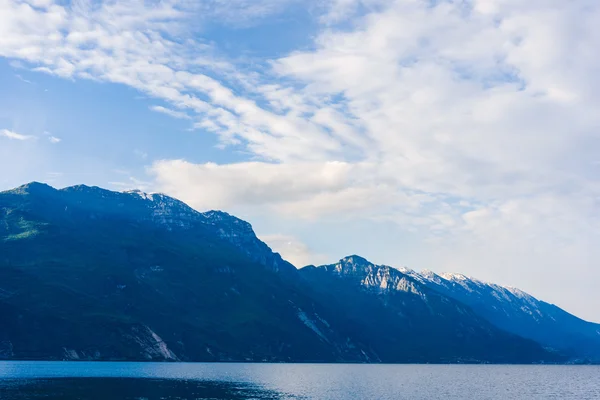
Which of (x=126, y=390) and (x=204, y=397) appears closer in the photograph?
(x=204, y=397)

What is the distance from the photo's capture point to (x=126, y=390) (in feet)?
479

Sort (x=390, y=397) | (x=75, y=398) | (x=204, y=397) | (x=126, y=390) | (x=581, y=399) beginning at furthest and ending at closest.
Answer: (x=581, y=399)
(x=390, y=397)
(x=126, y=390)
(x=204, y=397)
(x=75, y=398)

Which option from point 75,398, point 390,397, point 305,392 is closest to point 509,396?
point 390,397

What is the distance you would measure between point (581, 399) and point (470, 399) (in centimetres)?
3924

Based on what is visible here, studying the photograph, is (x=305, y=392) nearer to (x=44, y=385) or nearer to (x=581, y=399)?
(x=44, y=385)

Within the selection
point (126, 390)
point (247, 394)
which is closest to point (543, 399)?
point (247, 394)

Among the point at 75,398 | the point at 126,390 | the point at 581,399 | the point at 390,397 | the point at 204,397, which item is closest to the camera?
the point at 75,398

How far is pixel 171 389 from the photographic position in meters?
155

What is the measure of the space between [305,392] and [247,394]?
22.5 meters

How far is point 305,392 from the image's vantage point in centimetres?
16538

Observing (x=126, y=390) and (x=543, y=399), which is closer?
(x=126, y=390)

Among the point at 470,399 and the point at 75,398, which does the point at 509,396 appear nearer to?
the point at 470,399

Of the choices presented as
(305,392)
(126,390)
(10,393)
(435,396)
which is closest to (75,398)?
(10,393)

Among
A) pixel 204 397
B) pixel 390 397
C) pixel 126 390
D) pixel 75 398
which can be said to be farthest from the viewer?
pixel 390 397
